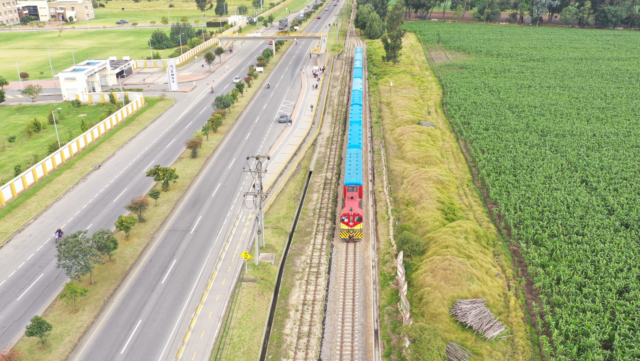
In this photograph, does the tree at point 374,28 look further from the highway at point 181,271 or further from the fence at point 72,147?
the highway at point 181,271

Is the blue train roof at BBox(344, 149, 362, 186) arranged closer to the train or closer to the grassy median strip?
the train

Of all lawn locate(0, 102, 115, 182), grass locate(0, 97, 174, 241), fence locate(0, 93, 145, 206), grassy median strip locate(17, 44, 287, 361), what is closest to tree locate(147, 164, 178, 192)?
grassy median strip locate(17, 44, 287, 361)

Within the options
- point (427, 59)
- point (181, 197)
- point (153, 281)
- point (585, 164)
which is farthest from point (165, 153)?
point (427, 59)

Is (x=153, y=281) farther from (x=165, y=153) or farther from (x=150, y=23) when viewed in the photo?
(x=150, y=23)

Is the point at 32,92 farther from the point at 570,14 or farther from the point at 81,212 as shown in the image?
the point at 570,14

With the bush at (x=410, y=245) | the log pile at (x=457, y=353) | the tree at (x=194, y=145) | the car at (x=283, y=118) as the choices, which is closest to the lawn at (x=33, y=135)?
the tree at (x=194, y=145)

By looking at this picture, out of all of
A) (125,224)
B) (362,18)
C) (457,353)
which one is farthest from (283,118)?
(362,18)

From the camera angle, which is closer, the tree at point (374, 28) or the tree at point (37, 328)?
the tree at point (37, 328)
